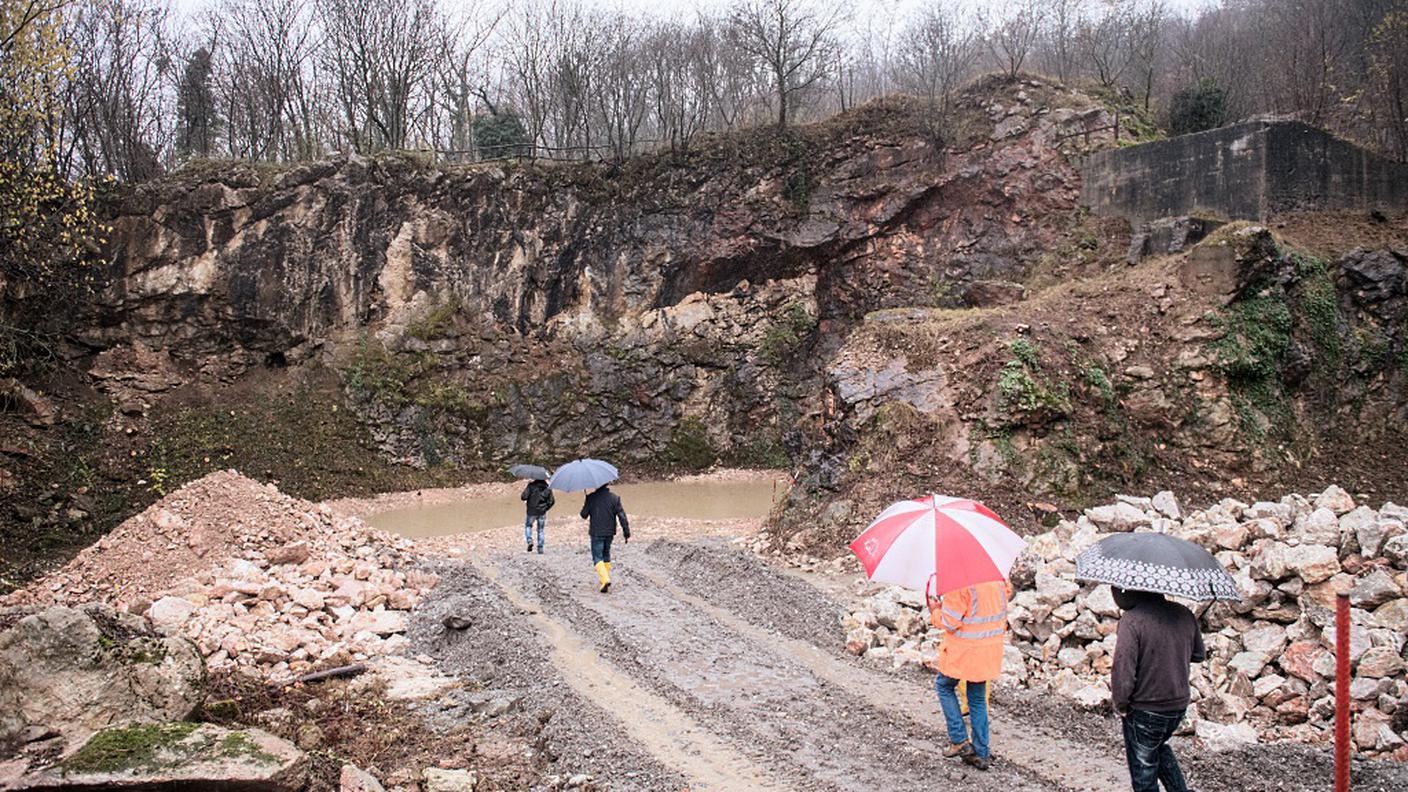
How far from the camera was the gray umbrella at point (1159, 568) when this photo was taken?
4402 mm

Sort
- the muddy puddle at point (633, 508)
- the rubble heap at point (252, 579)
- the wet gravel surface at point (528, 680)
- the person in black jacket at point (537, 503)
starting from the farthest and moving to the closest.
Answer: the muddy puddle at point (633, 508) → the person in black jacket at point (537, 503) → the rubble heap at point (252, 579) → the wet gravel surface at point (528, 680)

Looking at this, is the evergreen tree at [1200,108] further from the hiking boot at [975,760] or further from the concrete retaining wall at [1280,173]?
the hiking boot at [975,760]

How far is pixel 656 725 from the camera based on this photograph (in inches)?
259

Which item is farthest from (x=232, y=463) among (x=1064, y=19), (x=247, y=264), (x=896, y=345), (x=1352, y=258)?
(x=1064, y=19)

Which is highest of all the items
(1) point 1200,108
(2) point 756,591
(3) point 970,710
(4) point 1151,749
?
(1) point 1200,108

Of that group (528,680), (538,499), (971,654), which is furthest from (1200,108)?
(528,680)

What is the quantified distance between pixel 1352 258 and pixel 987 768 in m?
16.2

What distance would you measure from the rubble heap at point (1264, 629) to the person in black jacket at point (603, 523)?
10.5 feet

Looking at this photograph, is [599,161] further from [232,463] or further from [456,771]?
[456,771]

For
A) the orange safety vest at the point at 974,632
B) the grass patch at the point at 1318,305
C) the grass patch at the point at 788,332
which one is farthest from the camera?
the grass patch at the point at 788,332

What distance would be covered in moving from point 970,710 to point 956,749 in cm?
30

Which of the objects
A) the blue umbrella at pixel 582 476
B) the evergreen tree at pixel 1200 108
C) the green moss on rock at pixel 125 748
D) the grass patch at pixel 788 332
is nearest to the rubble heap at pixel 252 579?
the blue umbrella at pixel 582 476

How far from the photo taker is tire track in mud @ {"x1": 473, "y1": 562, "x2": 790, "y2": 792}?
568 centimetres

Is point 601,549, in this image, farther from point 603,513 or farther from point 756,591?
point 756,591
